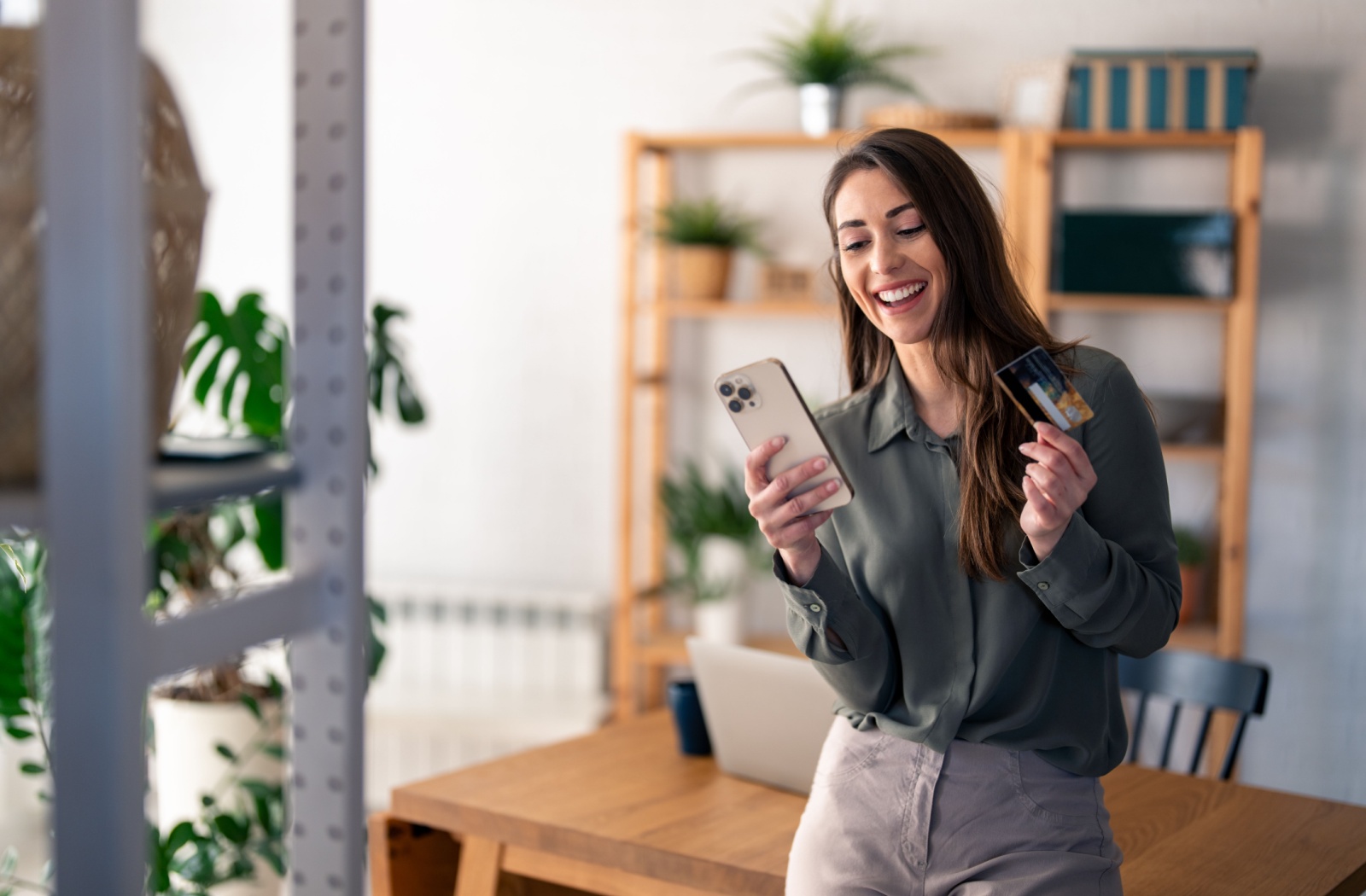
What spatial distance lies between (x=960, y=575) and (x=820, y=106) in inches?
86.6

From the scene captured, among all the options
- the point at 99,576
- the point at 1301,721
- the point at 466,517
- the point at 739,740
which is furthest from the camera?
the point at 466,517

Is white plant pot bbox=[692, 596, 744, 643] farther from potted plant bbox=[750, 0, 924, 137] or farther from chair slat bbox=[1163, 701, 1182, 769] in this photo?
chair slat bbox=[1163, 701, 1182, 769]

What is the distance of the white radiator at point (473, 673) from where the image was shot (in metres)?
3.64

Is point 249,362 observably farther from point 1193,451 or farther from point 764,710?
point 1193,451

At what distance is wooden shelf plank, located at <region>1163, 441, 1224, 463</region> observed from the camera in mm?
3121

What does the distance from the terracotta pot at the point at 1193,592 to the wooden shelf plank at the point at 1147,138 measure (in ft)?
3.40

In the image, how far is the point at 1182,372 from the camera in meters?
3.39

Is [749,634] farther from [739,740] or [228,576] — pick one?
[739,740]

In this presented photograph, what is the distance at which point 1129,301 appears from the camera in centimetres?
312

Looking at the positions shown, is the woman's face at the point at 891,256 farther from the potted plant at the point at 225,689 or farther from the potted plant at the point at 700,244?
the potted plant at the point at 700,244

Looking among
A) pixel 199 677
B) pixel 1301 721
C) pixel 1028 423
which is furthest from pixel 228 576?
pixel 1301 721

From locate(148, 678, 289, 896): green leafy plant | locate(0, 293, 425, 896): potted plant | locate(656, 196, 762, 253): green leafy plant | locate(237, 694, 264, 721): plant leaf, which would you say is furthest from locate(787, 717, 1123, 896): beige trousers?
locate(656, 196, 762, 253): green leafy plant

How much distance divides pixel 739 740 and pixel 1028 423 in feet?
2.02

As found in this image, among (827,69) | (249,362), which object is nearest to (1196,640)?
(827,69)
